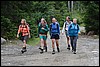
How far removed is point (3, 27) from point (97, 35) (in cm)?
1085

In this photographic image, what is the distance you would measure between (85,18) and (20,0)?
933 centimetres

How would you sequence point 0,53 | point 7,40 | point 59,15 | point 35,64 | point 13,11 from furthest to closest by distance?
point 59,15, point 13,11, point 7,40, point 0,53, point 35,64

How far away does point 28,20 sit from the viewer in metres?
22.6

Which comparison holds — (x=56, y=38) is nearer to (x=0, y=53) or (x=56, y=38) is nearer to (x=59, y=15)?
(x=0, y=53)

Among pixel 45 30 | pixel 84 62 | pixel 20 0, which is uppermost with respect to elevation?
pixel 20 0

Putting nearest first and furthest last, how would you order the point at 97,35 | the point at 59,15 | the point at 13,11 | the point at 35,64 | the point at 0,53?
the point at 35,64
the point at 0,53
the point at 13,11
the point at 97,35
the point at 59,15

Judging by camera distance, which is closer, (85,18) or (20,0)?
(20,0)

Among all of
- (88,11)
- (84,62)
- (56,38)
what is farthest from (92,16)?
(84,62)

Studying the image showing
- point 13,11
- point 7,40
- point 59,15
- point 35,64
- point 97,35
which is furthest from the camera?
point 59,15

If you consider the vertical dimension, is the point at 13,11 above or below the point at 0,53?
above

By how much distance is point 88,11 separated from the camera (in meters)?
28.4

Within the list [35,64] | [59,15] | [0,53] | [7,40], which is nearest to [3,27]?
[7,40]

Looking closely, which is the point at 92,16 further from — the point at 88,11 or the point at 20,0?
the point at 20,0

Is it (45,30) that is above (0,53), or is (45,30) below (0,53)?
above
